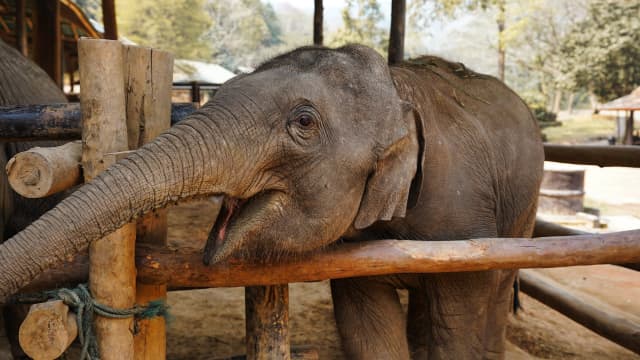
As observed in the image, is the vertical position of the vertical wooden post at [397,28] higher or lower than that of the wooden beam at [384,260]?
higher

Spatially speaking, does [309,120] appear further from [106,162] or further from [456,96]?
[456,96]

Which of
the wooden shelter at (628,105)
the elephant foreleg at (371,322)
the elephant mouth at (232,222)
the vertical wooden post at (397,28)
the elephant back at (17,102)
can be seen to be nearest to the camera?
the elephant mouth at (232,222)

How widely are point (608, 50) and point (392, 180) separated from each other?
24.5 m

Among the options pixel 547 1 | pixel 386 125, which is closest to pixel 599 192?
pixel 386 125

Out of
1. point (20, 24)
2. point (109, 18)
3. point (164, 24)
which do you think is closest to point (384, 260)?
point (109, 18)

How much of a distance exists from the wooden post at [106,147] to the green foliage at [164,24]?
36.2 meters

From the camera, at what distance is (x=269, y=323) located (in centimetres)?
255

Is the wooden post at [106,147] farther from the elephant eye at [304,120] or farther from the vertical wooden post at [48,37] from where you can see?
the vertical wooden post at [48,37]

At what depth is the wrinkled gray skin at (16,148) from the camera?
12.2ft

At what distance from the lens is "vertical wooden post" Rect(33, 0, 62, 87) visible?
8.45 metres

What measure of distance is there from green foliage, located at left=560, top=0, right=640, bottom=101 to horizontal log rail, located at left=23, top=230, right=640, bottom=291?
23.4 m

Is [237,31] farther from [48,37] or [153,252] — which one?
[153,252]

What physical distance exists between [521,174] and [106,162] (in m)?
2.26

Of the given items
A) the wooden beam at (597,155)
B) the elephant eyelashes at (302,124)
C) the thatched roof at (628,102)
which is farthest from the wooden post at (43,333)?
the thatched roof at (628,102)
